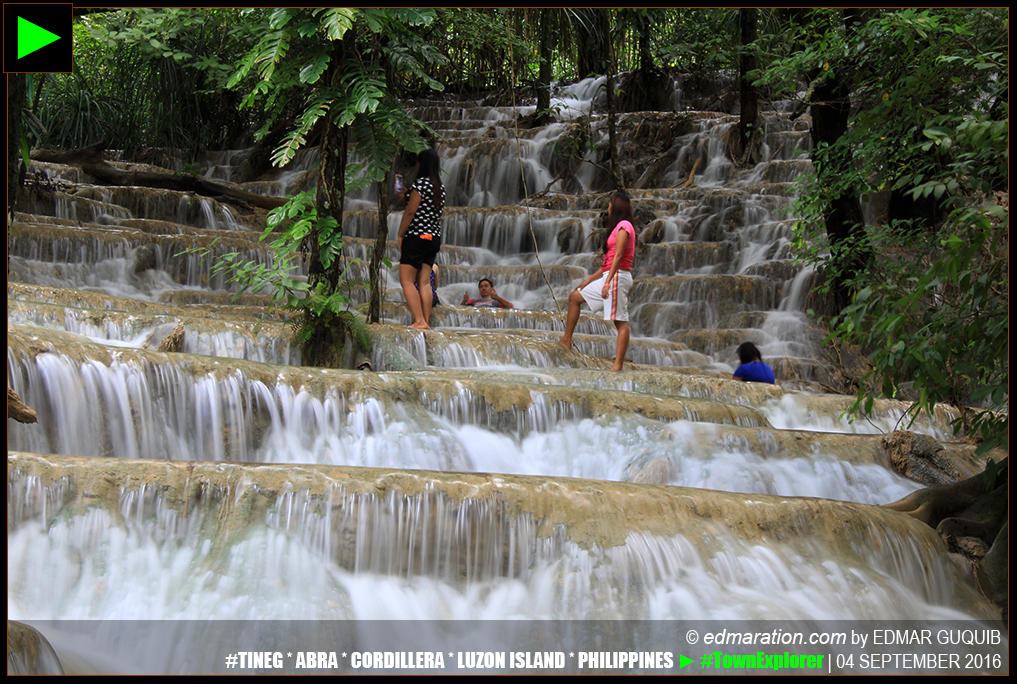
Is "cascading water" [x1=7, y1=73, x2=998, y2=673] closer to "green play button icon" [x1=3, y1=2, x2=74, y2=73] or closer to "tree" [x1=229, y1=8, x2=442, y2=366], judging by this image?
"tree" [x1=229, y1=8, x2=442, y2=366]

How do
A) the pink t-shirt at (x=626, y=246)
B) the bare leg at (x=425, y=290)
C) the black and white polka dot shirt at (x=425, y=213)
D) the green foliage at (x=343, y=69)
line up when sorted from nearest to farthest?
the green foliage at (x=343, y=69)
the pink t-shirt at (x=626, y=246)
the black and white polka dot shirt at (x=425, y=213)
the bare leg at (x=425, y=290)

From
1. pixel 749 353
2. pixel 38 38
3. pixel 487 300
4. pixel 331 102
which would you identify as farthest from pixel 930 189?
pixel 487 300

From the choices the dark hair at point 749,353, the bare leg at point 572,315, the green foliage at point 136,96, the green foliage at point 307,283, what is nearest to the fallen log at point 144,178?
the green foliage at point 136,96

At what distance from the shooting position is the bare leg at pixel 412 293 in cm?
755

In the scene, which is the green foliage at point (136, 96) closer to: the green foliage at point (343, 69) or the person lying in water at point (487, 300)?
the person lying in water at point (487, 300)

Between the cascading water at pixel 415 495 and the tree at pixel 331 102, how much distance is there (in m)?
0.57

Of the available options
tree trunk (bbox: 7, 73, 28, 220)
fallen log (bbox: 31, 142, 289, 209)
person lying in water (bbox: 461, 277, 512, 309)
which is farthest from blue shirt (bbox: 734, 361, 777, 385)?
fallen log (bbox: 31, 142, 289, 209)

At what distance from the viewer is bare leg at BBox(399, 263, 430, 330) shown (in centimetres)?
755

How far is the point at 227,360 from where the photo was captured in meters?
5.22

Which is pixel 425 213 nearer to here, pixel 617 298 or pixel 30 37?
pixel 617 298

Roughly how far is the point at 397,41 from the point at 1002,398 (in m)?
5.43

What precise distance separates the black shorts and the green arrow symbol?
206 inches

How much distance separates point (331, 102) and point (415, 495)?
3.87 metres

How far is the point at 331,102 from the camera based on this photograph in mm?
6297
